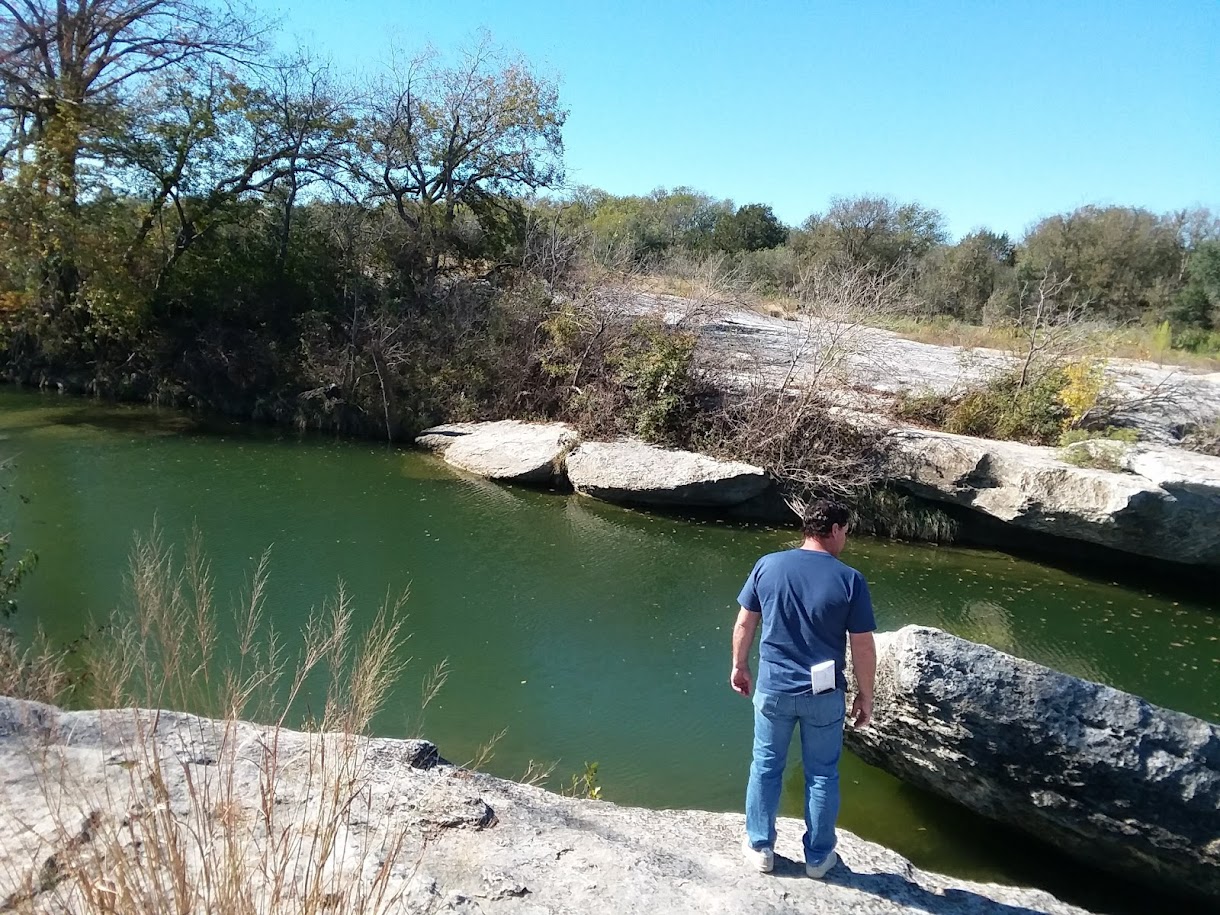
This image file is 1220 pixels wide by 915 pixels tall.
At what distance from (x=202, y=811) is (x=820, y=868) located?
263cm

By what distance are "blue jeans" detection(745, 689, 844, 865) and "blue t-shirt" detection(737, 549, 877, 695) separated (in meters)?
0.09

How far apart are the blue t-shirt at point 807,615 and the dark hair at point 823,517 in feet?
0.33

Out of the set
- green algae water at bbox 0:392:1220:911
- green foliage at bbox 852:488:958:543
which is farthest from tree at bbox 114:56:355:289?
green foliage at bbox 852:488:958:543

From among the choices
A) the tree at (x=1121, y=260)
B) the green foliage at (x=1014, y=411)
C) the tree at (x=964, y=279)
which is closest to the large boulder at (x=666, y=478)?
the green foliage at (x=1014, y=411)

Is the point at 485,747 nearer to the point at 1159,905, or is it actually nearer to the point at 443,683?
the point at 443,683

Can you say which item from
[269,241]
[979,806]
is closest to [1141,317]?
[269,241]

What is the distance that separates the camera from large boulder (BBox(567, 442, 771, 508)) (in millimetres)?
12883

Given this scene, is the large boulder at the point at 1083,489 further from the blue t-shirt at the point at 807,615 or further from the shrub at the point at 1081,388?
the blue t-shirt at the point at 807,615

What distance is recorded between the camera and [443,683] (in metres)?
6.86

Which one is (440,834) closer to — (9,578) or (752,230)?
(9,578)

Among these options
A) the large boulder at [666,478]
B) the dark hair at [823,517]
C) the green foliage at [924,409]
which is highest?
the green foliage at [924,409]

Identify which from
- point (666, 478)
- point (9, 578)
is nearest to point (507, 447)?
point (666, 478)

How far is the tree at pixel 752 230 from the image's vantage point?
126 feet

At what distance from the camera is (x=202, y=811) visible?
2586 mm
